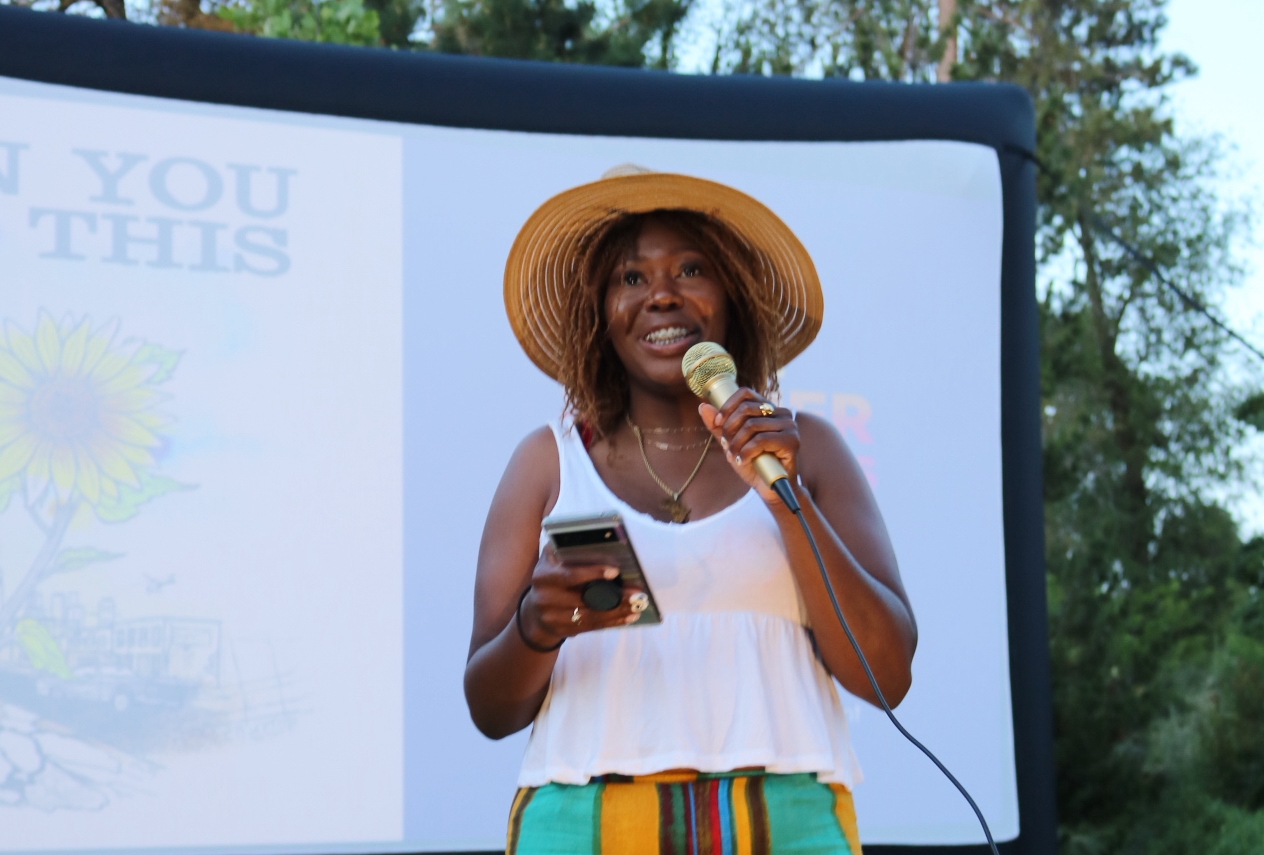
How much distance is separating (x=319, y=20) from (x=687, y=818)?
4416mm

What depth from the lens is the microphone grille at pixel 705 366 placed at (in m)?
1.45

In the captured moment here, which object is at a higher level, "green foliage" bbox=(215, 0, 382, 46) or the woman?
"green foliage" bbox=(215, 0, 382, 46)

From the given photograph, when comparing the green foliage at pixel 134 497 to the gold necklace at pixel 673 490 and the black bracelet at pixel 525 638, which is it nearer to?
the gold necklace at pixel 673 490

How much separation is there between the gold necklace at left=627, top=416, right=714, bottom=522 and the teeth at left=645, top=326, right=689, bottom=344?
0.13 meters

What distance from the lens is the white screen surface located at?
2748 mm

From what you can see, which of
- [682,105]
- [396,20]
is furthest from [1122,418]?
[396,20]

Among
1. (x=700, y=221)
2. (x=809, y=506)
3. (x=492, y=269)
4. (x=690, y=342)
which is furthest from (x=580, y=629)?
(x=492, y=269)

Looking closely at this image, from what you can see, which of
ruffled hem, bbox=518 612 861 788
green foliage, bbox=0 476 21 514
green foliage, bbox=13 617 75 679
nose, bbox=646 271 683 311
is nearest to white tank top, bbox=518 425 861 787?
ruffled hem, bbox=518 612 861 788

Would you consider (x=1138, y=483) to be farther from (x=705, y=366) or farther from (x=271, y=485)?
(x=705, y=366)

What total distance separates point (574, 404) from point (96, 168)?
1.66 meters

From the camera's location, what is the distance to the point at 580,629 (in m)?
1.34

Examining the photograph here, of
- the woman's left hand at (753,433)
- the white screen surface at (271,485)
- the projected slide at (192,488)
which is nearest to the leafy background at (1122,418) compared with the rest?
the white screen surface at (271,485)

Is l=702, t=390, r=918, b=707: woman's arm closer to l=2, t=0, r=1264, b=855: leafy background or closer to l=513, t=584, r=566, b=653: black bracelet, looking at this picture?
l=513, t=584, r=566, b=653: black bracelet

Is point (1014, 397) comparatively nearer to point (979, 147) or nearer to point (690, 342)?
point (979, 147)
